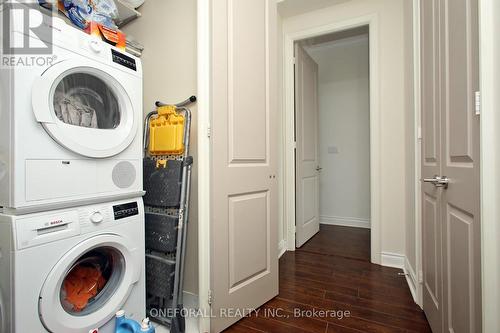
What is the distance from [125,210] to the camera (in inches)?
47.6

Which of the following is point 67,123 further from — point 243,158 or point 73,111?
point 243,158

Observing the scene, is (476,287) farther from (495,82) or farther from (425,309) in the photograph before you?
(425,309)

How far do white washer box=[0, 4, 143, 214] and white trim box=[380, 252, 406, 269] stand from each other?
223 cm

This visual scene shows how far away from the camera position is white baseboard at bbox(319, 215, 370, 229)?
3459 mm

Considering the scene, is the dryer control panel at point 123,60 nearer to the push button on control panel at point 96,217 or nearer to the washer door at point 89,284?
the push button on control panel at point 96,217

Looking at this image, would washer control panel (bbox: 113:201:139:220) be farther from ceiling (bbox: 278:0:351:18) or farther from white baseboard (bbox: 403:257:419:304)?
ceiling (bbox: 278:0:351:18)

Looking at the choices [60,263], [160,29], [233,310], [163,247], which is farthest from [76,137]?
[233,310]

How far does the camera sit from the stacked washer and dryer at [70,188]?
86cm

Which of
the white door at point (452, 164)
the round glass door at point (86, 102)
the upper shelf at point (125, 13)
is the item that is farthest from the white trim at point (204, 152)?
the white door at point (452, 164)

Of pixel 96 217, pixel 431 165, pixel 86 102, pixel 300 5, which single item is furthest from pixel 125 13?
pixel 431 165

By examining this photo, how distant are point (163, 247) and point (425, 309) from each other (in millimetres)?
1665

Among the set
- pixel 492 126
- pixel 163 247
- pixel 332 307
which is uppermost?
pixel 492 126

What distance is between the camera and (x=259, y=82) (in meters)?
1.65

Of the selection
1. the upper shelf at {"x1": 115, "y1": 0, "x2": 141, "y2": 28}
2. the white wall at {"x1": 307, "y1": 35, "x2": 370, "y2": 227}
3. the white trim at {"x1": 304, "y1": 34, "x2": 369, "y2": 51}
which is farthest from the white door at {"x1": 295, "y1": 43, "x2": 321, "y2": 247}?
the upper shelf at {"x1": 115, "y1": 0, "x2": 141, "y2": 28}
